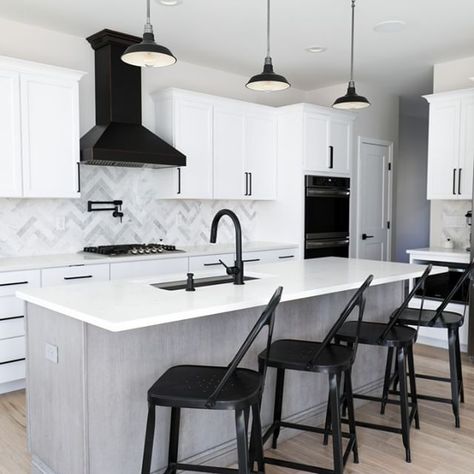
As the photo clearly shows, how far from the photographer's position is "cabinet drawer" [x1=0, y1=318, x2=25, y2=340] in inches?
141

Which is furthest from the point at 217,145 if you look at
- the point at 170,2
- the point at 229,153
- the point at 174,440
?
the point at 174,440

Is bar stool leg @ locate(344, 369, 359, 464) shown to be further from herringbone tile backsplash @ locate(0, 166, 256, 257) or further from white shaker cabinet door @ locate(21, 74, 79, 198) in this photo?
herringbone tile backsplash @ locate(0, 166, 256, 257)

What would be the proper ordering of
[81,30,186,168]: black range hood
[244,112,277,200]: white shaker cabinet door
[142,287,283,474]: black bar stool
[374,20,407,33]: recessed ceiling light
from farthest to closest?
[244,112,277,200]: white shaker cabinet door < [81,30,186,168]: black range hood < [374,20,407,33]: recessed ceiling light < [142,287,283,474]: black bar stool

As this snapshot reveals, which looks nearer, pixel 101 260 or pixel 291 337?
pixel 291 337

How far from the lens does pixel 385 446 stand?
2.87 m

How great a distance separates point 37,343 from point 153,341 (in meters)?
0.59

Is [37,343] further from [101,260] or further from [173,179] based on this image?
[173,179]

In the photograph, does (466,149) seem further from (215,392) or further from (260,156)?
(215,392)

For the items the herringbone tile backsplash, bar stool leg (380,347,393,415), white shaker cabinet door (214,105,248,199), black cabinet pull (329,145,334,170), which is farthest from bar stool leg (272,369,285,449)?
black cabinet pull (329,145,334,170)

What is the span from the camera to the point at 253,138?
5547 mm

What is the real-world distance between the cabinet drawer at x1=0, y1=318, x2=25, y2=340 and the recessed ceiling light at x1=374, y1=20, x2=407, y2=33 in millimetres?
3622

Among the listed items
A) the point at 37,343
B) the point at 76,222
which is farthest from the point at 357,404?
the point at 76,222

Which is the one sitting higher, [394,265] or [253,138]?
[253,138]

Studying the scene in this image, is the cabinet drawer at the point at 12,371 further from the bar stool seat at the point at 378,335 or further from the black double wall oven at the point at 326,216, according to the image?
the black double wall oven at the point at 326,216
